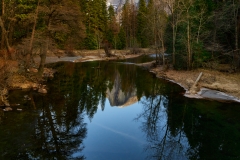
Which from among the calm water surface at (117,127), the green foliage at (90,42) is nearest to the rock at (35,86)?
the calm water surface at (117,127)

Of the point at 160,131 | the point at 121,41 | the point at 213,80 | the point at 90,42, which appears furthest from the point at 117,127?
the point at 121,41

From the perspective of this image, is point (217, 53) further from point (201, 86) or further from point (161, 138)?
point (161, 138)

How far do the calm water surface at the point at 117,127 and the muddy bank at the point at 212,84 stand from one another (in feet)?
4.34

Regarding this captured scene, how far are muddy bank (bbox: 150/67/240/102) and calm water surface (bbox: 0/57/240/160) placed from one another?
1324mm

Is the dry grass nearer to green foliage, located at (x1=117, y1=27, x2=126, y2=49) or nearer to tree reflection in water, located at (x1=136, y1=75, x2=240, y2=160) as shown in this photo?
tree reflection in water, located at (x1=136, y1=75, x2=240, y2=160)

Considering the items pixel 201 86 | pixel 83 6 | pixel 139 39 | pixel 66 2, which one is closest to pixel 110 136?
pixel 201 86

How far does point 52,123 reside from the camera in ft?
34.2

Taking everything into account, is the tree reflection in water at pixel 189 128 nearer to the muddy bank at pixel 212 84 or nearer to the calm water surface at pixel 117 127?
the calm water surface at pixel 117 127

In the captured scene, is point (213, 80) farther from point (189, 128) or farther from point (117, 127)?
point (117, 127)

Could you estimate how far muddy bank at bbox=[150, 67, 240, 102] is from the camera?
1575cm

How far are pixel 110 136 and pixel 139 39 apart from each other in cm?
5437

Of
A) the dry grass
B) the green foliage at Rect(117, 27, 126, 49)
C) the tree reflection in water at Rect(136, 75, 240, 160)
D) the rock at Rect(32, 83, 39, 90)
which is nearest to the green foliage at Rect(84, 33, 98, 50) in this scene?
the green foliage at Rect(117, 27, 126, 49)

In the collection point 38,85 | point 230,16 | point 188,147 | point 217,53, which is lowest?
point 188,147

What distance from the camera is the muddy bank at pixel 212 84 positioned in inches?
620
